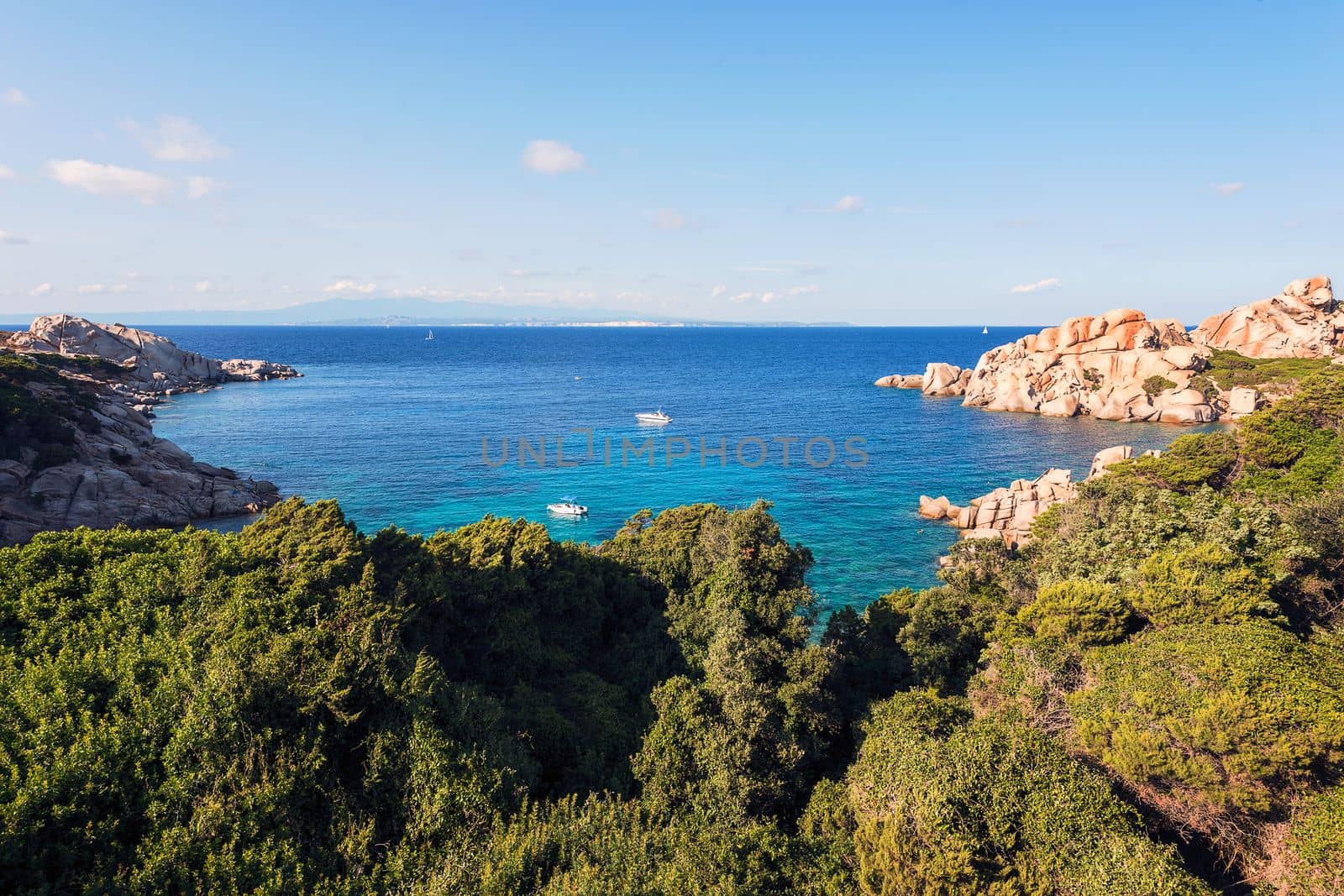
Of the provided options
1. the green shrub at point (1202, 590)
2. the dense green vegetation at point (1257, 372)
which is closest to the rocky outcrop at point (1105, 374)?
the dense green vegetation at point (1257, 372)

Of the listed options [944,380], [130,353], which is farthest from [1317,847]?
[130,353]

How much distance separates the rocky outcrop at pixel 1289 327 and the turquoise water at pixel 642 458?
112 feet

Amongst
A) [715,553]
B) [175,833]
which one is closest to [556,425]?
[715,553]

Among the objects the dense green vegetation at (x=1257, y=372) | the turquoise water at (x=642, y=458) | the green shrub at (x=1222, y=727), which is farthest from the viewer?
the dense green vegetation at (x=1257, y=372)

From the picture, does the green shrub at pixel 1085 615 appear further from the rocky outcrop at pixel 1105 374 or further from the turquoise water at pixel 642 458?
the rocky outcrop at pixel 1105 374

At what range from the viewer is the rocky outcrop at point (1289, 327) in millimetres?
100812

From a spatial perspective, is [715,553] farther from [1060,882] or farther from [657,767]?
[1060,882]

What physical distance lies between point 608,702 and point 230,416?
9191 cm

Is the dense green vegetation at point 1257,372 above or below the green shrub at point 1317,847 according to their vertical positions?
Result: above

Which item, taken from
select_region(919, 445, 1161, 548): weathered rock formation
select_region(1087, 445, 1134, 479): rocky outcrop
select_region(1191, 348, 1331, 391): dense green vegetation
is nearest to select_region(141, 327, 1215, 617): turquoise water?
select_region(919, 445, 1161, 548): weathered rock formation

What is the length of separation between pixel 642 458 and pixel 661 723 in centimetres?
5554

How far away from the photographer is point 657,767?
1805 centimetres

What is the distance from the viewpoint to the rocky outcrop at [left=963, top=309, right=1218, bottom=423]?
92.3 m

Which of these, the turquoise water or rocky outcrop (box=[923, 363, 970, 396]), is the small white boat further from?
rocky outcrop (box=[923, 363, 970, 396])
